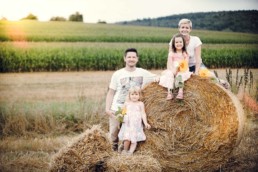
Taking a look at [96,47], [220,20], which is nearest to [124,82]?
[220,20]

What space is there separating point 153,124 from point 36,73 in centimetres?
495

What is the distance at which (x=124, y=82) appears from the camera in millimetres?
5039

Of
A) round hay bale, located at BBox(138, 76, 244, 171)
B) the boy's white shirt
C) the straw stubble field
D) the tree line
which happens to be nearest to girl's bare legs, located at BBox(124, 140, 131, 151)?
round hay bale, located at BBox(138, 76, 244, 171)

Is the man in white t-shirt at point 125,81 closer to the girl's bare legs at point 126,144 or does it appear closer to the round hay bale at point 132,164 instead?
the girl's bare legs at point 126,144

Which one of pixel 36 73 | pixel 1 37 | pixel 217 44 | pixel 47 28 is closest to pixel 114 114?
pixel 217 44

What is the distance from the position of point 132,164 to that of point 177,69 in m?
1.12

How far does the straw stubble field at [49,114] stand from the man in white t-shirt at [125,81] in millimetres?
658

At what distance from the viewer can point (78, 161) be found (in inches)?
179

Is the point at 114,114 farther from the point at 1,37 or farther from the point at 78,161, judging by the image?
the point at 1,37

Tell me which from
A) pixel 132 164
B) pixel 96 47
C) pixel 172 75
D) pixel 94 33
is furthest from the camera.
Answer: pixel 94 33

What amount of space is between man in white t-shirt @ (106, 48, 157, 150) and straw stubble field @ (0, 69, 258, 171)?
0.66 meters

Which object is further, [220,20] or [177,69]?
[220,20]

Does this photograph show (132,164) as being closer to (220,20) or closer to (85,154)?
(85,154)

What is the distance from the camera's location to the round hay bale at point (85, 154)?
4.54 metres
